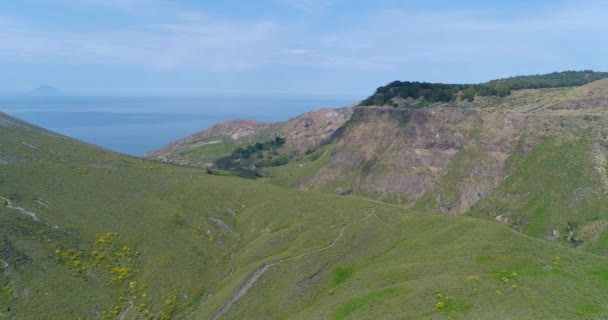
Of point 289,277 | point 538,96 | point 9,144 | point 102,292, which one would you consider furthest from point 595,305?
point 538,96

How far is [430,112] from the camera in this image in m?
103

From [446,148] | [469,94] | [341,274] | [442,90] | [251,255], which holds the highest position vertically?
[442,90]

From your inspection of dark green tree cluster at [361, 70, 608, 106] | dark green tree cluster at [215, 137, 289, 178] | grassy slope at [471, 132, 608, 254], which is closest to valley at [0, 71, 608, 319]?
grassy slope at [471, 132, 608, 254]

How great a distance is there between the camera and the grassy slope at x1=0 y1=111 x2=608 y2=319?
117 feet

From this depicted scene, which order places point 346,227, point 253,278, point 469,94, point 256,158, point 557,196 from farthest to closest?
1. point 256,158
2. point 469,94
3. point 557,196
4. point 346,227
5. point 253,278

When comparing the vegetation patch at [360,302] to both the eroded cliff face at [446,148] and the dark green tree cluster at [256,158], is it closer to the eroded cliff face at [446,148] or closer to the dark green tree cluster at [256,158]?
the eroded cliff face at [446,148]

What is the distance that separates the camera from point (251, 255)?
57594mm

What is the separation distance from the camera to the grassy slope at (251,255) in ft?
117

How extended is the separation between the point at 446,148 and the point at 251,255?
56.0 m

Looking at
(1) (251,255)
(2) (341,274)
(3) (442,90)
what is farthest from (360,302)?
(3) (442,90)

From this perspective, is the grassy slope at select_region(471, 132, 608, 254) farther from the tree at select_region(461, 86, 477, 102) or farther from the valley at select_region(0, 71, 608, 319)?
the tree at select_region(461, 86, 477, 102)

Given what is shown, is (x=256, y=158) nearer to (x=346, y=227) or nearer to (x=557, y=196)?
(x=557, y=196)

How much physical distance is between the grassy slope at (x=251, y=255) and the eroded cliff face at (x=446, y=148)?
26510 millimetres

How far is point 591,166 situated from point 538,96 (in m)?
44.1
